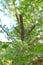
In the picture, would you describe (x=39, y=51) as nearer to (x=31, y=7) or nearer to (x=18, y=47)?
(x=18, y=47)

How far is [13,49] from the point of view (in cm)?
33

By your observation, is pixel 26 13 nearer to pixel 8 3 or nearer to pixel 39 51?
pixel 8 3

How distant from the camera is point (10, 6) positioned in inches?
19.8

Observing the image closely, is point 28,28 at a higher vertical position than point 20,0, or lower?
lower

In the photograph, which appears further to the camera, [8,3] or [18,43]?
[8,3]

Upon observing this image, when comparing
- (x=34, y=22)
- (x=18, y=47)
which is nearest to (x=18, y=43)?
(x=18, y=47)

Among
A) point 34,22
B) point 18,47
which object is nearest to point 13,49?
point 18,47

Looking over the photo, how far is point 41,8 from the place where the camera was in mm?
493

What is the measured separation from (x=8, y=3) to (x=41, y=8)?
138 millimetres

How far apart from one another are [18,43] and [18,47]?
1.0 inches

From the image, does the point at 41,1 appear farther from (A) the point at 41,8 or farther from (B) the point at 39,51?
(B) the point at 39,51

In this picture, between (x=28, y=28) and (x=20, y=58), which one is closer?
(x=20, y=58)

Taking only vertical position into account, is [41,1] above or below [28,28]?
above

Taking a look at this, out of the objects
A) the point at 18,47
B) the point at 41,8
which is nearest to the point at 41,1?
the point at 41,8
